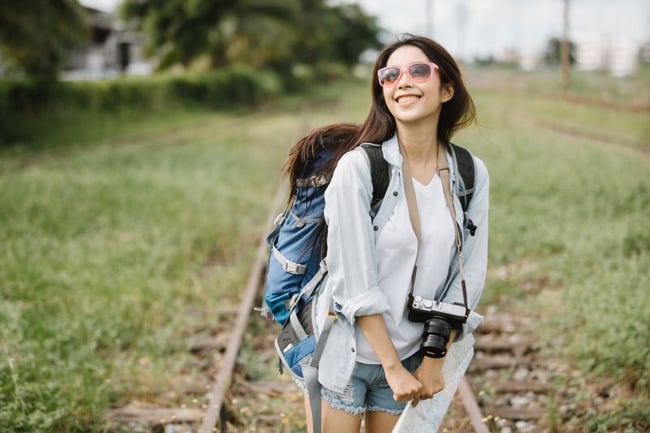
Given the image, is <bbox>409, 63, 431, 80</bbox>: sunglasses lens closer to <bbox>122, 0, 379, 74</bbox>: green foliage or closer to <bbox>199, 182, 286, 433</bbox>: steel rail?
<bbox>199, 182, 286, 433</bbox>: steel rail

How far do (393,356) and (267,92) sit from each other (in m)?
36.4

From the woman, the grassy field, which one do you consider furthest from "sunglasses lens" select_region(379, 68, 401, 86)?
the grassy field

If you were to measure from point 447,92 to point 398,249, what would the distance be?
0.56 metres

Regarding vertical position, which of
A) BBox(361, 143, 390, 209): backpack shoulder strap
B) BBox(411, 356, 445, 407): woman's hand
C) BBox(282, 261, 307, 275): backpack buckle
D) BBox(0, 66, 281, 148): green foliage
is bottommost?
BBox(0, 66, 281, 148): green foliage

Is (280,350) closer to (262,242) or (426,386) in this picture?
(426,386)

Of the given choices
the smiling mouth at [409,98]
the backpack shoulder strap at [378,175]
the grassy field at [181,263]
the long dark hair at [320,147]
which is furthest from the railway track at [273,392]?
the smiling mouth at [409,98]

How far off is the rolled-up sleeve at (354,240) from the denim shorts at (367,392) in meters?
0.22

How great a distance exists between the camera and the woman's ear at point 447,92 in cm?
213

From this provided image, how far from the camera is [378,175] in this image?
6.46ft

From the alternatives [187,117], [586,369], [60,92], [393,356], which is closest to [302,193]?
[393,356]

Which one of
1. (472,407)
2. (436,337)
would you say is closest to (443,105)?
(436,337)

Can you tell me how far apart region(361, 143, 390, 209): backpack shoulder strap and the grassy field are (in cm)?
198

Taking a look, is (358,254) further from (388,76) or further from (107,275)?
(107,275)

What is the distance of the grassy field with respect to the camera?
4.08m
